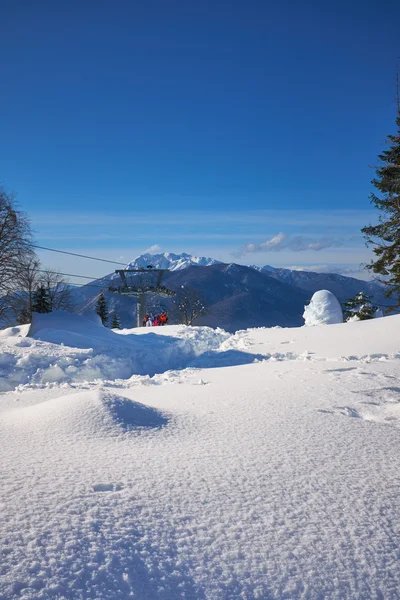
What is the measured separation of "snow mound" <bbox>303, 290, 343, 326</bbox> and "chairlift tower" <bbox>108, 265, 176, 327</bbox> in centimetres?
1101

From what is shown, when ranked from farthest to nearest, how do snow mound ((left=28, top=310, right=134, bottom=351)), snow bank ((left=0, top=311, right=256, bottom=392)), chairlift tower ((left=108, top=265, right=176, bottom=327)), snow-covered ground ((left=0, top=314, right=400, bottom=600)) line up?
chairlift tower ((left=108, top=265, right=176, bottom=327))
snow mound ((left=28, top=310, right=134, bottom=351))
snow bank ((left=0, top=311, right=256, bottom=392))
snow-covered ground ((left=0, top=314, right=400, bottom=600))

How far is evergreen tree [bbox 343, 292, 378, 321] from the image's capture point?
→ 117 ft

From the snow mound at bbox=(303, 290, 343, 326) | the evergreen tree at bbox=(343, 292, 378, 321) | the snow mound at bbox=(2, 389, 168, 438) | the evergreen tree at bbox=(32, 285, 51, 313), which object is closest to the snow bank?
the snow mound at bbox=(2, 389, 168, 438)

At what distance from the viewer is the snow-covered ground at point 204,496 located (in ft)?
6.48

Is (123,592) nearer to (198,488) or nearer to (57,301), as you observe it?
(198,488)

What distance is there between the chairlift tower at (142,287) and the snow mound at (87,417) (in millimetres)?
22960

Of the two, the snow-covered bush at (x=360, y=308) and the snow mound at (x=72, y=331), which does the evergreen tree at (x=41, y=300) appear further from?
the snow-covered bush at (x=360, y=308)

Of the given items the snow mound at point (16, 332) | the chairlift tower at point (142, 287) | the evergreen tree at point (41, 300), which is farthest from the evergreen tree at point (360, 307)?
the evergreen tree at point (41, 300)

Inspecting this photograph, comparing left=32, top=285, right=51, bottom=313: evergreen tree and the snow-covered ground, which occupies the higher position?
left=32, top=285, right=51, bottom=313: evergreen tree

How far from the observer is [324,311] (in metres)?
27.6

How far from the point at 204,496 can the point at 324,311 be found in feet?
87.0

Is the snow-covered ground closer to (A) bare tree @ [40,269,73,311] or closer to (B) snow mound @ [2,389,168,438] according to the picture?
(B) snow mound @ [2,389,168,438]

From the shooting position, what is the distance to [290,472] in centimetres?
313

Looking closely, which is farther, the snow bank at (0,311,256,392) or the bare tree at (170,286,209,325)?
the bare tree at (170,286,209,325)
